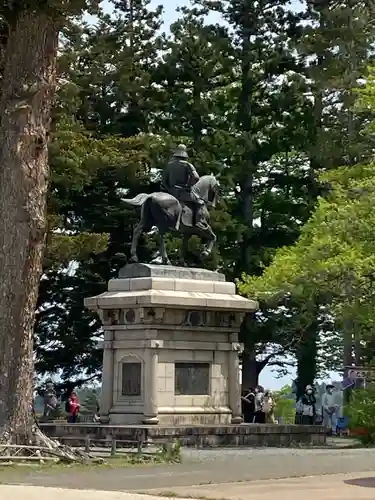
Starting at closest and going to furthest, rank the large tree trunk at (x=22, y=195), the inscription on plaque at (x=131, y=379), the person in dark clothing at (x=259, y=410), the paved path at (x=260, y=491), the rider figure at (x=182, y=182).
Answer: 1. the paved path at (x=260, y=491)
2. the large tree trunk at (x=22, y=195)
3. the inscription on plaque at (x=131, y=379)
4. the rider figure at (x=182, y=182)
5. the person in dark clothing at (x=259, y=410)

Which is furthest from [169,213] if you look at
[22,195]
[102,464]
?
[102,464]

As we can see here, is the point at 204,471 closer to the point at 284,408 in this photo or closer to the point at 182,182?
the point at 182,182

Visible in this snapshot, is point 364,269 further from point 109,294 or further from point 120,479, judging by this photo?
point 120,479

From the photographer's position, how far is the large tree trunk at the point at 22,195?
17781mm

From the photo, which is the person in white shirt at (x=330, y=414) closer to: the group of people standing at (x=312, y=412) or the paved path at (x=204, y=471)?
the group of people standing at (x=312, y=412)

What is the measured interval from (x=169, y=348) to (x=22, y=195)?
279 inches

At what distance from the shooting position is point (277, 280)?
82.6 feet

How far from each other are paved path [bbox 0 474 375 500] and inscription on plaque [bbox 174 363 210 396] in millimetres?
9325

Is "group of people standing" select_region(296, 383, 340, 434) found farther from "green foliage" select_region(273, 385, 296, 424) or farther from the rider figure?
the rider figure

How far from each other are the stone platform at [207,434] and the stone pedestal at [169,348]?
0.86 metres

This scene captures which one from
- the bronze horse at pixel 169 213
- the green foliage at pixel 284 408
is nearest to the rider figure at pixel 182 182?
the bronze horse at pixel 169 213

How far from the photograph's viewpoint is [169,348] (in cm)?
2406

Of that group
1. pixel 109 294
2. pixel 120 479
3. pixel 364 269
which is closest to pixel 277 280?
pixel 364 269

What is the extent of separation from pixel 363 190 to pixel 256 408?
8.43 metres
